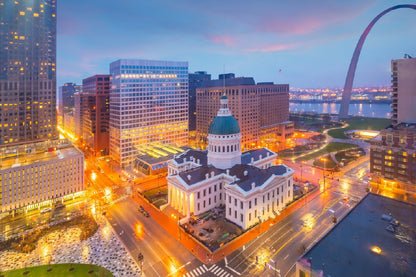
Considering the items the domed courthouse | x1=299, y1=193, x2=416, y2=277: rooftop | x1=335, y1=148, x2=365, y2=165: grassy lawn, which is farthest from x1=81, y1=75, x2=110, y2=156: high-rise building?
x1=299, y1=193, x2=416, y2=277: rooftop

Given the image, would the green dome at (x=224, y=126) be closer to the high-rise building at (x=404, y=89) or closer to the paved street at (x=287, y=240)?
the paved street at (x=287, y=240)

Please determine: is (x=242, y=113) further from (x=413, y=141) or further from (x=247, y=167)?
(x=413, y=141)

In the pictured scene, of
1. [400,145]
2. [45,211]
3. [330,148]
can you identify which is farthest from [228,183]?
[330,148]

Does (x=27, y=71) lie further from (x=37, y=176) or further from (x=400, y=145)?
(x=400, y=145)

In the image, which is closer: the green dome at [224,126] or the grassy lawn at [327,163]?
the green dome at [224,126]

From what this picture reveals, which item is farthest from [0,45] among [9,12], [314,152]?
[314,152]

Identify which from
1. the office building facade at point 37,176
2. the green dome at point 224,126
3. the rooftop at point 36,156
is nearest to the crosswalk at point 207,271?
the green dome at point 224,126

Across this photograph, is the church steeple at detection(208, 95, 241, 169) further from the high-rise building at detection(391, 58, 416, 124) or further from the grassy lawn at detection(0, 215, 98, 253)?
the high-rise building at detection(391, 58, 416, 124)
